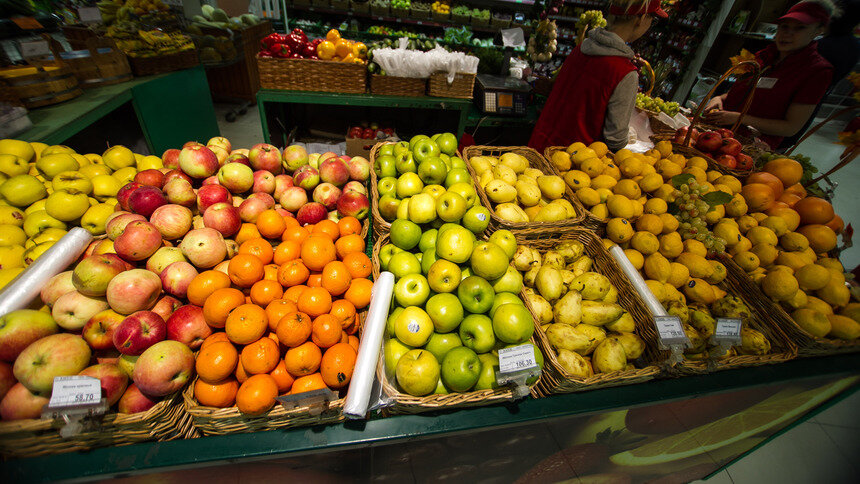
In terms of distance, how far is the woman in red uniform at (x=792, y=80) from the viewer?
9.36 ft

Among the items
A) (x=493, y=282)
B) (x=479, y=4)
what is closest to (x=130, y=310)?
(x=493, y=282)

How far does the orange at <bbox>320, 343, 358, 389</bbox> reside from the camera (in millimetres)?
1106

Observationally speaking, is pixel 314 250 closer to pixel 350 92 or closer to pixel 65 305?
pixel 65 305

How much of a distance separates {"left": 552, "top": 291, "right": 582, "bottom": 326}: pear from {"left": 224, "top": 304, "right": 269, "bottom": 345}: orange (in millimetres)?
1264

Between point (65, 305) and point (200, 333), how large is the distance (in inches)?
18.1

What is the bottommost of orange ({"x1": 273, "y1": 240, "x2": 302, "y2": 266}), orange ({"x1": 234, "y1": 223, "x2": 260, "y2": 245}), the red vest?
orange ({"x1": 234, "y1": 223, "x2": 260, "y2": 245})

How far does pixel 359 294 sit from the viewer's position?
4.50ft

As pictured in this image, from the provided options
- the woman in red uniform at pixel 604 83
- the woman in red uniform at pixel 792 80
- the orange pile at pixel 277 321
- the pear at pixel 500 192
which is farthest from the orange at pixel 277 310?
the woman in red uniform at pixel 792 80

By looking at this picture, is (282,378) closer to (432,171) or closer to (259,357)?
(259,357)

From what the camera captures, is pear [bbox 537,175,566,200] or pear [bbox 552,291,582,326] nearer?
pear [bbox 552,291,582,326]

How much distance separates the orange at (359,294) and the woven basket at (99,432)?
68cm

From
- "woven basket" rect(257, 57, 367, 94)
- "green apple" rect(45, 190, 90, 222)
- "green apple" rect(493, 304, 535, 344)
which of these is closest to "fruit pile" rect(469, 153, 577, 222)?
"green apple" rect(493, 304, 535, 344)

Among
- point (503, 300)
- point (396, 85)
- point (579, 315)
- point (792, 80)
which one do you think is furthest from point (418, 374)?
point (792, 80)

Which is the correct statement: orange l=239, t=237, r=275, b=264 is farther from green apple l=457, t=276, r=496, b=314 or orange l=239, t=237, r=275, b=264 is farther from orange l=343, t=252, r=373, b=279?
green apple l=457, t=276, r=496, b=314
